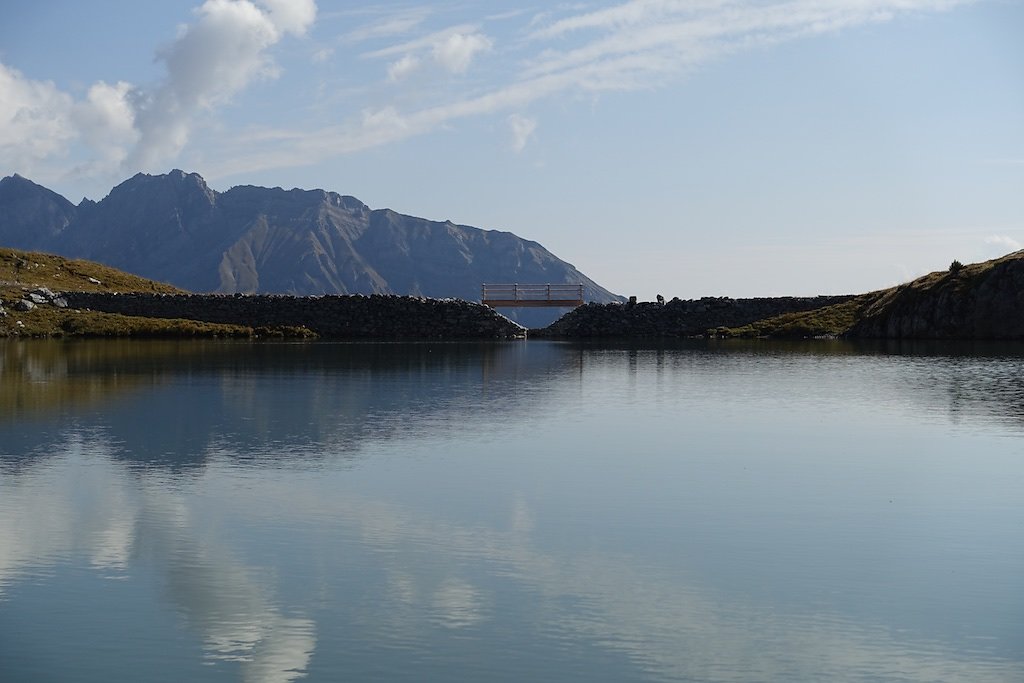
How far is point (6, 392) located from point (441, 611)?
34189mm

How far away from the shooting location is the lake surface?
13.2 metres

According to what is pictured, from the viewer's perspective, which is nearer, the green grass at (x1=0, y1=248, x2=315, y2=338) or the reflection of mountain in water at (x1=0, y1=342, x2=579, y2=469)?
the reflection of mountain in water at (x1=0, y1=342, x2=579, y2=469)

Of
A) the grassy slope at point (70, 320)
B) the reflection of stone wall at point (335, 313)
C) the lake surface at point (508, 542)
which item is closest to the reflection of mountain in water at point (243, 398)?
the lake surface at point (508, 542)

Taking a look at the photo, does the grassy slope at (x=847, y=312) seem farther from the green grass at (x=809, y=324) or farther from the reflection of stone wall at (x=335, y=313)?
the reflection of stone wall at (x=335, y=313)

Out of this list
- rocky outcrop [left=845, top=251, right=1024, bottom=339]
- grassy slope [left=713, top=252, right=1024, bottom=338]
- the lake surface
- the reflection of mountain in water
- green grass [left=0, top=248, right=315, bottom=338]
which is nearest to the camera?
the lake surface

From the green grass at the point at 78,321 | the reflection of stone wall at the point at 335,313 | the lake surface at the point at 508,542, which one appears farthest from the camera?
the reflection of stone wall at the point at 335,313

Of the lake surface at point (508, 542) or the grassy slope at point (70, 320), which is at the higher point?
the grassy slope at point (70, 320)

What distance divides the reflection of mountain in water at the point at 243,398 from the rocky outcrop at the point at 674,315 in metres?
54.0

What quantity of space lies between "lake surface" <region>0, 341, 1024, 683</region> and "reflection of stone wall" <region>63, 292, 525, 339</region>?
76.6 meters

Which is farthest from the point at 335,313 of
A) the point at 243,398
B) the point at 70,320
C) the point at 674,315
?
the point at 243,398

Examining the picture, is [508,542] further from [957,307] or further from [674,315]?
[674,315]

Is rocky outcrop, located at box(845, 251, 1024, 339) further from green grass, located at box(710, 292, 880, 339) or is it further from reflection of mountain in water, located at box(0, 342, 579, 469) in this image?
reflection of mountain in water, located at box(0, 342, 579, 469)

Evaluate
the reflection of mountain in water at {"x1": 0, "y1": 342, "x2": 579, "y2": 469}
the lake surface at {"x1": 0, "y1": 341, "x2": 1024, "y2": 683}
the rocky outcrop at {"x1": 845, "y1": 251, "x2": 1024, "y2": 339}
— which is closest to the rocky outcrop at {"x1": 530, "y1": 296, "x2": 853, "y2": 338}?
the rocky outcrop at {"x1": 845, "y1": 251, "x2": 1024, "y2": 339}

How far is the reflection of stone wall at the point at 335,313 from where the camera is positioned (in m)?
116
